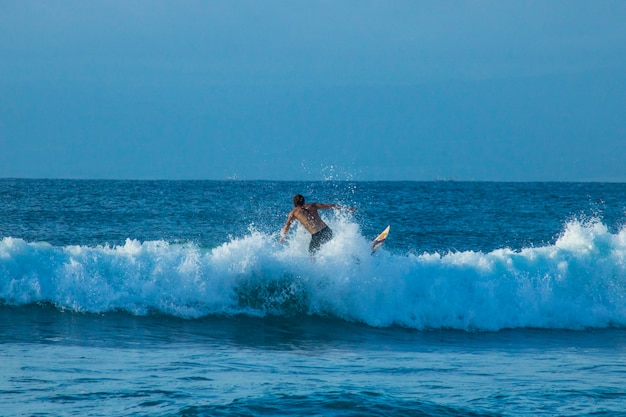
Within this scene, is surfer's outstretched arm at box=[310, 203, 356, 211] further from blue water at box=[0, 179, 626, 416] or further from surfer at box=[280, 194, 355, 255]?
blue water at box=[0, 179, 626, 416]

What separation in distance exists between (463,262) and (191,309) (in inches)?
224

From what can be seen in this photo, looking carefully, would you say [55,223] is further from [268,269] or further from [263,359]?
[263,359]

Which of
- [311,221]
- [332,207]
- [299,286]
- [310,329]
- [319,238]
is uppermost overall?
[332,207]

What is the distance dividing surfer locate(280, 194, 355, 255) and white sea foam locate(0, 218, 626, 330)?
18 cm

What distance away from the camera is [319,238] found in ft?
45.1

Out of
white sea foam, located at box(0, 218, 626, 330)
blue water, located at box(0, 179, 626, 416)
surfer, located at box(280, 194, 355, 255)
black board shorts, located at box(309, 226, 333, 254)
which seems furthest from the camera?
black board shorts, located at box(309, 226, 333, 254)

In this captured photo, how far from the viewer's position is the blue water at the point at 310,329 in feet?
24.5

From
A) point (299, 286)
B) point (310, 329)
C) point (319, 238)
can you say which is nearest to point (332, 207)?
point (319, 238)

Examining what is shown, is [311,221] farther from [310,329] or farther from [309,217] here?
[310,329]

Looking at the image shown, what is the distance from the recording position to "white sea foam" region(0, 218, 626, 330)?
13.2 m

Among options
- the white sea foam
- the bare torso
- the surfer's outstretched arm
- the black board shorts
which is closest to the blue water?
the white sea foam

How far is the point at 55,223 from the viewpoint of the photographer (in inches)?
1048

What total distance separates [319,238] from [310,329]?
75.2 inches

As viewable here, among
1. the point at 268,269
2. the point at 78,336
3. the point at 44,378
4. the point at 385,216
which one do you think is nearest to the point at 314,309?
the point at 268,269
